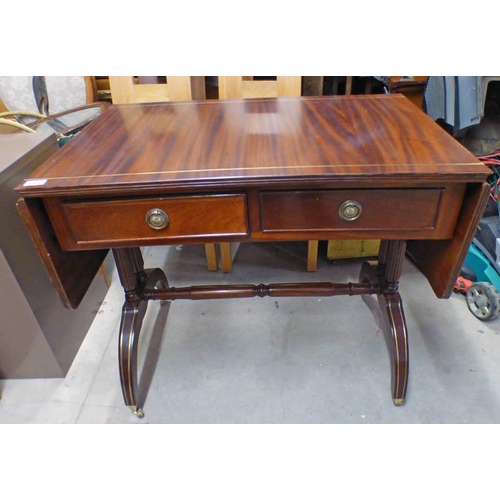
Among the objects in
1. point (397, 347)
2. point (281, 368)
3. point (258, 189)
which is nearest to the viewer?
point (258, 189)

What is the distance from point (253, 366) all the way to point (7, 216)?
0.88 meters

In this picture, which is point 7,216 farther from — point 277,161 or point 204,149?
point 277,161

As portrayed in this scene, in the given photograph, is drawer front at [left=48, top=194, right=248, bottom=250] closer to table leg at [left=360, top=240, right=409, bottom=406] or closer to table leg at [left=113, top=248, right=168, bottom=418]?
table leg at [left=113, top=248, right=168, bottom=418]

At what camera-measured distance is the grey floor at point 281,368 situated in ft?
3.92

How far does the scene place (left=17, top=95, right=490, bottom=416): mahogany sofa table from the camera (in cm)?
78

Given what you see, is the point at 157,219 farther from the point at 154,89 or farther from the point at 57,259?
the point at 154,89

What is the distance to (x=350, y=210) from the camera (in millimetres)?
830

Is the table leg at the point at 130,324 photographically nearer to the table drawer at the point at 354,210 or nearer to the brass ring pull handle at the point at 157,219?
the brass ring pull handle at the point at 157,219

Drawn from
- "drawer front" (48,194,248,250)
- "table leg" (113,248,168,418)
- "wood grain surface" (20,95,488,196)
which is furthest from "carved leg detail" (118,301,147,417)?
"wood grain surface" (20,95,488,196)

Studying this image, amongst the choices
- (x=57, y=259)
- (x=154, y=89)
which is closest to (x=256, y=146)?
(x=57, y=259)

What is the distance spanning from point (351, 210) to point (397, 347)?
0.54 m

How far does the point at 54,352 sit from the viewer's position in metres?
1.27

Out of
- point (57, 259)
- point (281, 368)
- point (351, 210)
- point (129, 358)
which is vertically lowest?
point (281, 368)

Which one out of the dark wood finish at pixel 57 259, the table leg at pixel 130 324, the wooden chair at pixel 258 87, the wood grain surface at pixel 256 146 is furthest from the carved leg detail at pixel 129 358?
the wooden chair at pixel 258 87
